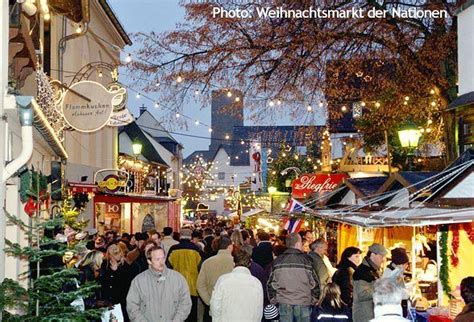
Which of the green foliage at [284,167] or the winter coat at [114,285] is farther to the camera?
the green foliage at [284,167]

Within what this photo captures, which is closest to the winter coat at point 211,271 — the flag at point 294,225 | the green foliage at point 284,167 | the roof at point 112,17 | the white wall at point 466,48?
the white wall at point 466,48

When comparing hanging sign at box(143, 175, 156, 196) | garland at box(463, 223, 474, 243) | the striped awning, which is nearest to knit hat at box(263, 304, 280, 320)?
garland at box(463, 223, 474, 243)

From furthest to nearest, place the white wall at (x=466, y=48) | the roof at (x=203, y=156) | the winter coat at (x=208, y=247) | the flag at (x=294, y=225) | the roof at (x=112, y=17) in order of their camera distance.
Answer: the roof at (x=203, y=156) < the roof at (x=112, y=17) < the flag at (x=294, y=225) < the winter coat at (x=208, y=247) < the white wall at (x=466, y=48)

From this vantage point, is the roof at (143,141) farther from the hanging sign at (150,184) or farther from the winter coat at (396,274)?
the winter coat at (396,274)

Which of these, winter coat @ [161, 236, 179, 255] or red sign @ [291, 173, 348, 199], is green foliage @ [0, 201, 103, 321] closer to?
winter coat @ [161, 236, 179, 255]

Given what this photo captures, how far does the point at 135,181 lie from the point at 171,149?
3183cm

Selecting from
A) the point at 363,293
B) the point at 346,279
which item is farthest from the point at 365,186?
the point at 363,293

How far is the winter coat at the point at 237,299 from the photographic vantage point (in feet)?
29.2

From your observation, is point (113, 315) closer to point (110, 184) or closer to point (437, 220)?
point (437, 220)

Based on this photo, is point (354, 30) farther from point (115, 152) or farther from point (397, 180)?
point (115, 152)

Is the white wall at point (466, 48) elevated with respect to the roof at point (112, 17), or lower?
lower

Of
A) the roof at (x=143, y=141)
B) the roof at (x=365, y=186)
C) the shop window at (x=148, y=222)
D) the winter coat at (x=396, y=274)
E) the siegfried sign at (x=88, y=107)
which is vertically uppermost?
the roof at (x=143, y=141)

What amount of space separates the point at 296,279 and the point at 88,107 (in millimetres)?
7981

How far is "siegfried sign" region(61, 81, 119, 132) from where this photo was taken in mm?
17000
